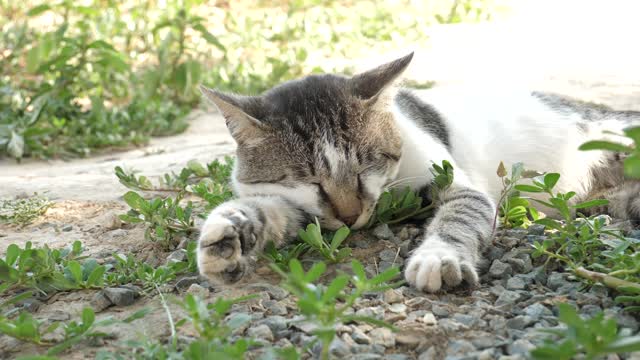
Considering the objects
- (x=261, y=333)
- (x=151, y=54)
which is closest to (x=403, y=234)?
(x=261, y=333)

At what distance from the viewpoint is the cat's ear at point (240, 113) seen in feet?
9.56

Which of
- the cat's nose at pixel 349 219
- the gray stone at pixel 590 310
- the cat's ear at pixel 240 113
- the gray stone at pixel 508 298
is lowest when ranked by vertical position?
the gray stone at pixel 590 310

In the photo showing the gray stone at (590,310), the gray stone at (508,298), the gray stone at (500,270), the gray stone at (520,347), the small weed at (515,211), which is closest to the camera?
the gray stone at (520,347)

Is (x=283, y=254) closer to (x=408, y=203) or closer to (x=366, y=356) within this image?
(x=408, y=203)

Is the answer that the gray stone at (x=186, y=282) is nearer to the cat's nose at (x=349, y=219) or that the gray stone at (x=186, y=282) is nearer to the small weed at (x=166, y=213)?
the small weed at (x=166, y=213)

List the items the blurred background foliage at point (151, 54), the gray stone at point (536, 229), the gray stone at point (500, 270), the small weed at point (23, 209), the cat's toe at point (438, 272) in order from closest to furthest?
the cat's toe at point (438, 272) < the gray stone at point (500, 270) < the gray stone at point (536, 229) < the small weed at point (23, 209) < the blurred background foliage at point (151, 54)

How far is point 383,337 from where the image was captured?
2018 mm

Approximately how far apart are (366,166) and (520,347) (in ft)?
4.05

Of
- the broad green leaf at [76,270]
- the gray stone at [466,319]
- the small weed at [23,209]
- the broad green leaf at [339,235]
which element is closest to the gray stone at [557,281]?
the gray stone at [466,319]

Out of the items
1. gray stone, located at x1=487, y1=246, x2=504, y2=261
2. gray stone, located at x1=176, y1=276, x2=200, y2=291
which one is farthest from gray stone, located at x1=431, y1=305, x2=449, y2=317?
gray stone, located at x1=176, y1=276, x2=200, y2=291

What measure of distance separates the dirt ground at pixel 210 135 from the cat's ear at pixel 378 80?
104 centimetres

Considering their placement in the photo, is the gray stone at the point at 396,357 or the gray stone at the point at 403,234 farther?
the gray stone at the point at 403,234

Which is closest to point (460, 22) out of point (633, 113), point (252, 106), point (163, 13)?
point (163, 13)

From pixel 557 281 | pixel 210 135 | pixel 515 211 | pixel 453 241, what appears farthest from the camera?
pixel 210 135
